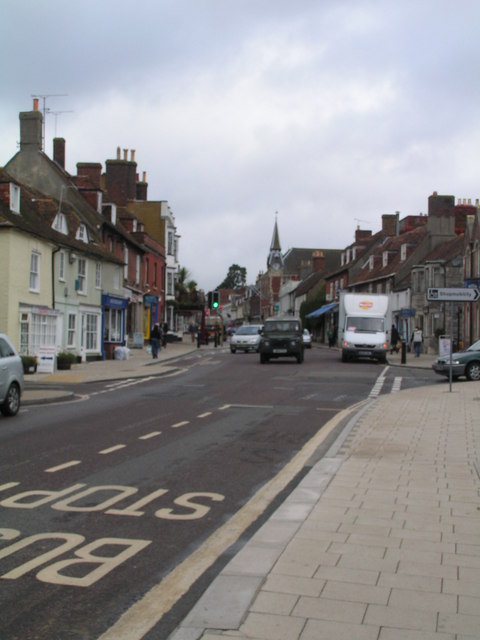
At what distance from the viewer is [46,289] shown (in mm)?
30438

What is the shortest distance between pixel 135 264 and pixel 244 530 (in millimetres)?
42706

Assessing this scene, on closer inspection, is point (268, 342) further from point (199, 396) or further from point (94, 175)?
point (94, 175)

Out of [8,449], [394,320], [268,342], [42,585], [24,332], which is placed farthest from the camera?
[394,320]

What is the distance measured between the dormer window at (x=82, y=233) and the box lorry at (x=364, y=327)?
13.2 m

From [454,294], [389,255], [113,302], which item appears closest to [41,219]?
[113,302]

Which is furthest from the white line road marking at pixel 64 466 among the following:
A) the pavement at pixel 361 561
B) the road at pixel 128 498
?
the pavement at pixel 361 561

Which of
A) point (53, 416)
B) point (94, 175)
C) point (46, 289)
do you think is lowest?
point (53, 416)

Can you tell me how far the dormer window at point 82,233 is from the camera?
1383 inches

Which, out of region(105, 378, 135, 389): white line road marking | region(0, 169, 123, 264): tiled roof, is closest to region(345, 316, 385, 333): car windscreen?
region(0, 169, 123, 264): tiled roof

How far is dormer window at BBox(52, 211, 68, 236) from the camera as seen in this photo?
107 feet

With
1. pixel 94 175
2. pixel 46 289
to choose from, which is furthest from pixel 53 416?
pixel 94 175

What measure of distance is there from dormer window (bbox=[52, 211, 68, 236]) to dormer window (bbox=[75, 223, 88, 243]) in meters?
1.08

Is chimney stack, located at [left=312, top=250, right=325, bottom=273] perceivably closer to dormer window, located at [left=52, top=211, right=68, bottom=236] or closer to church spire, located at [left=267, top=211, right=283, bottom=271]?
church spire, located at [left=267, top=211, right=283, bottom=271]

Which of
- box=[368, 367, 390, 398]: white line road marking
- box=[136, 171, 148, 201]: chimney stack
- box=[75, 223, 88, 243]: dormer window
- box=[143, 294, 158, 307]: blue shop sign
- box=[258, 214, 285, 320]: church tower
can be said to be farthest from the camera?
box=[258, 214, 285, 320]: church tower
